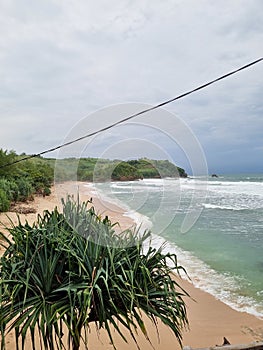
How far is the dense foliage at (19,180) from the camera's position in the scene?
16.2m

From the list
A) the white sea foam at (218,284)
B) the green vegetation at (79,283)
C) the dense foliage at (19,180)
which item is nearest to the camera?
the green vegetation at (79,283)

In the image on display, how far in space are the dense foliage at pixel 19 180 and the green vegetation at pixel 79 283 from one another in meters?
10.9

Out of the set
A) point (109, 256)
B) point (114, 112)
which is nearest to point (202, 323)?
point (109, 256)

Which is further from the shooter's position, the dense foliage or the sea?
the dense foliage

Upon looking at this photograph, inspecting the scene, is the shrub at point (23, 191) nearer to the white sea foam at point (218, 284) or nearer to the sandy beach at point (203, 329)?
the white sea foam at point (218, 284)

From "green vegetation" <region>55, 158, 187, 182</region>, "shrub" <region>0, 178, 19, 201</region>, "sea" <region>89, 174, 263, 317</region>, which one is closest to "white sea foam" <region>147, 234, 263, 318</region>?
"sea" <region>89, 174, 263, 317</region>

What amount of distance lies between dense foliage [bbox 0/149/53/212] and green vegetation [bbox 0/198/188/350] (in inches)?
429

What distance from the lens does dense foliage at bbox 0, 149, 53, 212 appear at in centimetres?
1620

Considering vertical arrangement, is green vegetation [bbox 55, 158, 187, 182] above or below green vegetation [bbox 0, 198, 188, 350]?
above

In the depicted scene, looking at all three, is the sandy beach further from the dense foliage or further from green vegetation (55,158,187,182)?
the dense foliage

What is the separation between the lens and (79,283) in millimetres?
2787

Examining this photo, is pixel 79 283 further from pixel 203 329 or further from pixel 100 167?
pixel 203 329

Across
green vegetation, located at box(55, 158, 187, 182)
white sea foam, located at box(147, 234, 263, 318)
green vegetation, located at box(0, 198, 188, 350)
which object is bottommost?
white sea foam, located at box(147, 234, 263, 318)

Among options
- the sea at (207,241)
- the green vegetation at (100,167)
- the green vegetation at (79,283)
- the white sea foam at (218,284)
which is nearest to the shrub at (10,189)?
the sea at (207,241)
